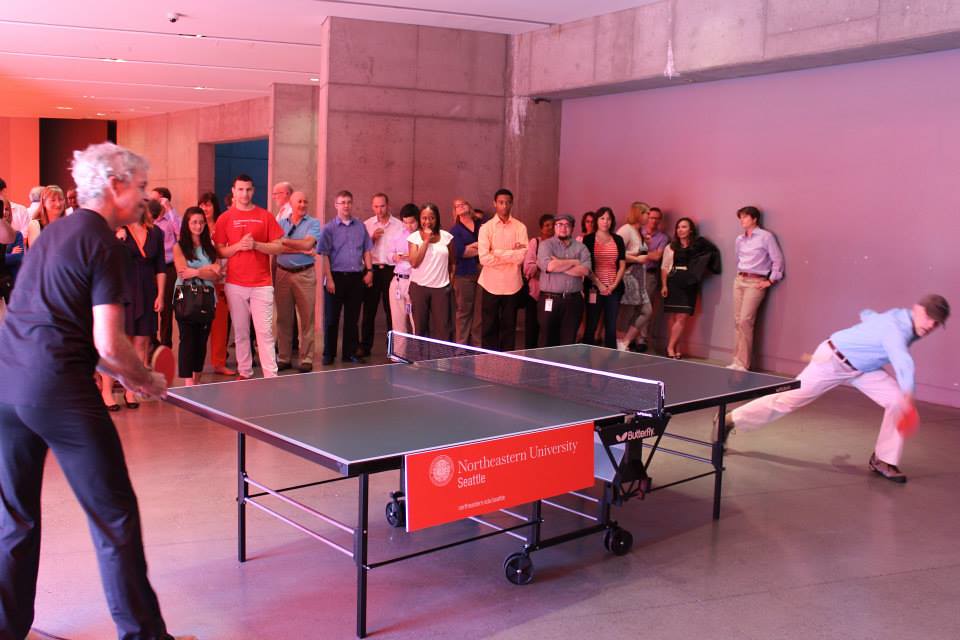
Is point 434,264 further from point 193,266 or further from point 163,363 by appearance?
point 163,363

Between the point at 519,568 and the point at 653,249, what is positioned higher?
the point at 653,249

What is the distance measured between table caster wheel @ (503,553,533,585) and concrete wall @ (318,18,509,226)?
8186 mm

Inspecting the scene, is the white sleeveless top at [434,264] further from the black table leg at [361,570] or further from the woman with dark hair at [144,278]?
the black table leg at [361,570]

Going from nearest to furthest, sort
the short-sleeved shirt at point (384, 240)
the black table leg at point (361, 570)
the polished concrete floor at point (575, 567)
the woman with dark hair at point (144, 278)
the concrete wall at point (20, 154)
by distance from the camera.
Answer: the black table leg at point (361, 570)
the polished concrete floor at point (575, 567)
the woman with dark hair at point (144, 278)
the short-sleeved shirt at point (384, 240)
the concrete wall at point (20, 154)

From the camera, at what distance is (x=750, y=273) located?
10719 millimetres

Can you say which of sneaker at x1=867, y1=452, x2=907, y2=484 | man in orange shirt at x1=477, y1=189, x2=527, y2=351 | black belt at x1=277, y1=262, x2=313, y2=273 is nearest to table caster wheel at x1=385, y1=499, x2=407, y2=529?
sneaker at x1=867, y1=452, x2=907, y2=484

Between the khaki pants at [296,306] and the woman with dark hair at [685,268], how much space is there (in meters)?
4.28

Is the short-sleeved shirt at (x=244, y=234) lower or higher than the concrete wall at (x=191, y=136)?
lower

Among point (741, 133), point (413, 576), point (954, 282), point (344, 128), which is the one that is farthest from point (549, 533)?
point (344, 128)

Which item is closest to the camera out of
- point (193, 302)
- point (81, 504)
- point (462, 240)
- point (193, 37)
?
point (81, 504)

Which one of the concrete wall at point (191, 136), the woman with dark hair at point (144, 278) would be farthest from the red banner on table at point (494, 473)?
the concrete wall at point (191, 136)

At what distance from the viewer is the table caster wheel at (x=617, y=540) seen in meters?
4.82

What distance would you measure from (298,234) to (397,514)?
492cm

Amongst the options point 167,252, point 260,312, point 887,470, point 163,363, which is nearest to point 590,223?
point 260,312
